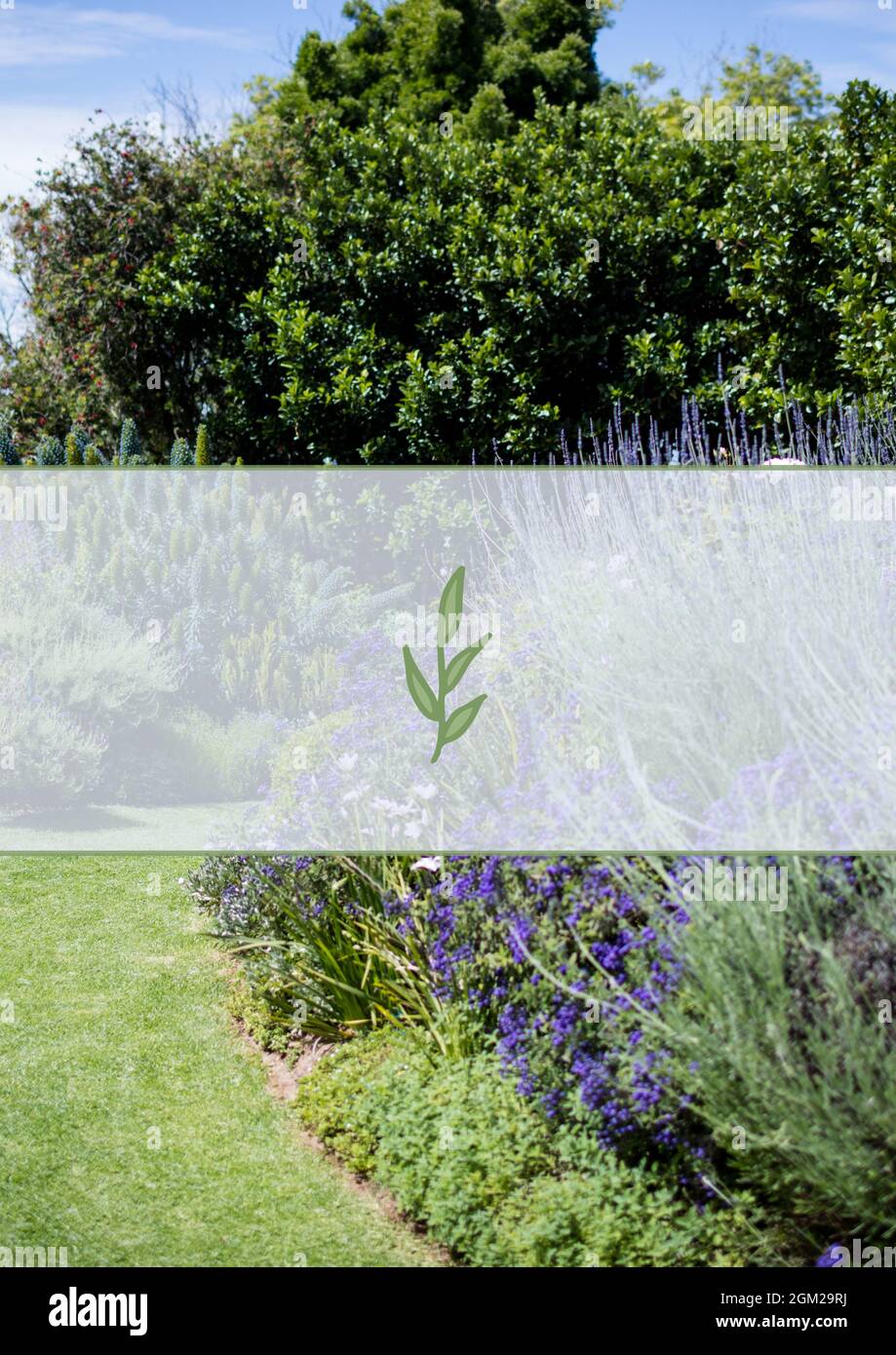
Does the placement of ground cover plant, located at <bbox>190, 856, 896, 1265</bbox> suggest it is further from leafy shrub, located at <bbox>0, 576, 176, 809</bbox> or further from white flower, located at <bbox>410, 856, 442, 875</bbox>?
leafy shrub, located at <bbox>0, 576, 176, 809</bbox>

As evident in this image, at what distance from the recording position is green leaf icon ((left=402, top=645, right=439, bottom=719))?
164 inches

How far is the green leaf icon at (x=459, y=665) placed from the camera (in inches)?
163

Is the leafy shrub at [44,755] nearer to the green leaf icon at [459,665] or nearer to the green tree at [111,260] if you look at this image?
the green leaf icon at [459,665]

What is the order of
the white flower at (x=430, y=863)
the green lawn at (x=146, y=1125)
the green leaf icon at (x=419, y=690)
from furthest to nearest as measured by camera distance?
the green leaf icon at (x=419, y=690), the white flower at (x=430, y=863), the green lawn at (x=146, y=1125)

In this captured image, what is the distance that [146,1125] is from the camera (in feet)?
13.0

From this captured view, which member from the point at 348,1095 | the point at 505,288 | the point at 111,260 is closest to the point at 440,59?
the point at 111,260

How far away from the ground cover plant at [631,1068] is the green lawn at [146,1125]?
0.65 ft

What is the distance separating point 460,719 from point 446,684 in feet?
0.41

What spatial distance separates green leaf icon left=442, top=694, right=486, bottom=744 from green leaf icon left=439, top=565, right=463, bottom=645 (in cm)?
22

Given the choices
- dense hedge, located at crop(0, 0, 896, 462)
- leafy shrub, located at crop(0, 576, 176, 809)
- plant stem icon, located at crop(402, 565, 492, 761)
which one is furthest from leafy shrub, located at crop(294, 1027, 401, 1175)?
dense hedge, located at crop(0, 0, 896, 462)

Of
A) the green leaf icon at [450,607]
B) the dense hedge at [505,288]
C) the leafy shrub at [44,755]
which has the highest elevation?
the dense hedge at [505,288]

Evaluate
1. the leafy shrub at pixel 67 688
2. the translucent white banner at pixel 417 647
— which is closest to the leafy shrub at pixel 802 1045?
the translucent white banner at pixel 417 647

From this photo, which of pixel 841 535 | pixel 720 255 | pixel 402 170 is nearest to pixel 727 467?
pixel 841 535

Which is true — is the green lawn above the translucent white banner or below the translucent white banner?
below
